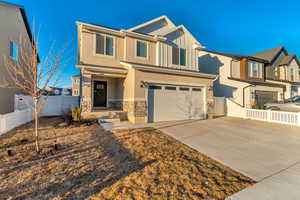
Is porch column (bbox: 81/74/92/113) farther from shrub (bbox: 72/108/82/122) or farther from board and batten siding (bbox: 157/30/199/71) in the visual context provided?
→ board and batten siding (bbox: 157/30/199/71)

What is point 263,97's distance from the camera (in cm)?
1366

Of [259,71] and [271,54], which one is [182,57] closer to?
[259,71]

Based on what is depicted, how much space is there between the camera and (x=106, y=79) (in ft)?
34.8

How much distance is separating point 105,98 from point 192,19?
21.7 metres

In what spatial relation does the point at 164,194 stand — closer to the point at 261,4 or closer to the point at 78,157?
the point at 78,157

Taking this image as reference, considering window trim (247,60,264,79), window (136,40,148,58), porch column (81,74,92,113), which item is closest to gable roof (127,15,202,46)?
window (136,40,148,58)

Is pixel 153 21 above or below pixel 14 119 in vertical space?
above

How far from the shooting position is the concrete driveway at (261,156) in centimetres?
256

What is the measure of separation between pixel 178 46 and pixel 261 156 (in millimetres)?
10109

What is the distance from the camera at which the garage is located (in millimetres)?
13156

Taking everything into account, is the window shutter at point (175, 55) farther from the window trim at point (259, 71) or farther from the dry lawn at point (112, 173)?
the window trim at point (259, 71)

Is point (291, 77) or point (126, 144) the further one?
point (291, 77)

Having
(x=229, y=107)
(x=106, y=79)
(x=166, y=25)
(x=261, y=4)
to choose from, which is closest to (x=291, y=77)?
(x=261, y=4)

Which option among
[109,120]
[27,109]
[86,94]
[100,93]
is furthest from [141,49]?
[27,109]
